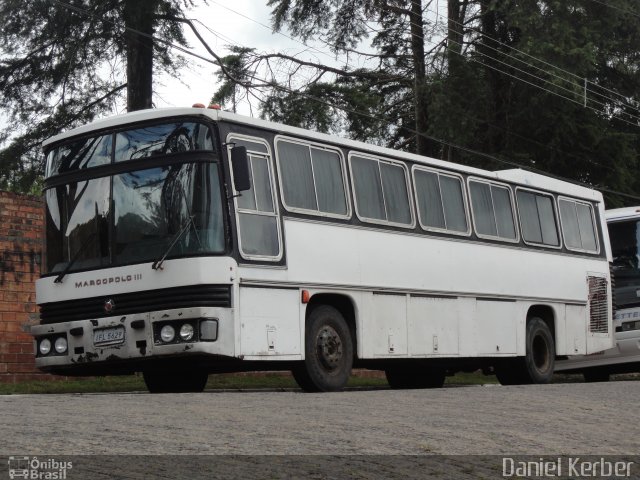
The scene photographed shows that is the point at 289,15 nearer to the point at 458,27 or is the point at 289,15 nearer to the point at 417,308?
the point at 458,27

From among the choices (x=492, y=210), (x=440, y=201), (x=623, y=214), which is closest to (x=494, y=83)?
(x=623, y=214)

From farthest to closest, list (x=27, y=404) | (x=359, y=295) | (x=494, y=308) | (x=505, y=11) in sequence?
(x=505, y=11) → (x=494, y=308) → (x=359, y=295) → (x=27, y=404)

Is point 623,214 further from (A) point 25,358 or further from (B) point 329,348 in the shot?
(A) point 25,358

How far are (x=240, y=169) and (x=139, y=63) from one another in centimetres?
1243

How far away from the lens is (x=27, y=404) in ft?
36.7

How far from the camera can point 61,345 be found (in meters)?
14.8

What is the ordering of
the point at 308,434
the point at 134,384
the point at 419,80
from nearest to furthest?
the point at 308,434, the point at 134,384, the point at 419,80

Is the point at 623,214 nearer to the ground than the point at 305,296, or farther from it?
farther from it

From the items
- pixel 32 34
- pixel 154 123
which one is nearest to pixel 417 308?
pixel 154 123

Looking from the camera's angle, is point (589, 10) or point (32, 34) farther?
point (589, 10)

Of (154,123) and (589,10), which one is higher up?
(589,10)

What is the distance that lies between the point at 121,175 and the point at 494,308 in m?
6.51

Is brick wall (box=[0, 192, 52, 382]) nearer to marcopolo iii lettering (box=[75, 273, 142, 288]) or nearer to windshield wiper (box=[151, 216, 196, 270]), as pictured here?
marcopolo iii lettering (box=[75, 273, 142, 288])

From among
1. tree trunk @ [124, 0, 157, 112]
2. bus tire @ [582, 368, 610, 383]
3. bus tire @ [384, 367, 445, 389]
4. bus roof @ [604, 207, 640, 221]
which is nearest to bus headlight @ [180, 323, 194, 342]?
bus tire @ [384, 367, 445, 389]
